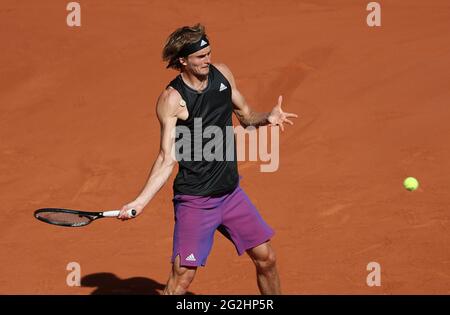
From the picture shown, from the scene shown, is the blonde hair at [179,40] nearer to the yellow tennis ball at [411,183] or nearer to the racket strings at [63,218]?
the racket strings at [63,218]

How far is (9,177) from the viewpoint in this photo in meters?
10.6

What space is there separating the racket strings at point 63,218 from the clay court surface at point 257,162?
4.17 feet

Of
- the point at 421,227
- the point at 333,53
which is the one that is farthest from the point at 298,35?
the point at 421,227

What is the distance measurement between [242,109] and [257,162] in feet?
11.3

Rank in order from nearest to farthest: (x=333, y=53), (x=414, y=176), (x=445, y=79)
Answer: (x=414, y=176)
(x=445, y=79)
(x=333, y=53)

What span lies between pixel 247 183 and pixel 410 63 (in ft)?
11.2

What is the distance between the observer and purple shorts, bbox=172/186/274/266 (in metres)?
6.71

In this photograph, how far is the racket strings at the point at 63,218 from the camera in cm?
702

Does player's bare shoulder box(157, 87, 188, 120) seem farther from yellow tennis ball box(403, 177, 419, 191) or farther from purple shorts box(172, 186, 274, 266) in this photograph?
yellow tennis ball box(403, 177, 419, 191)

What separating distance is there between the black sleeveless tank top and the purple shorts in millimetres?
82

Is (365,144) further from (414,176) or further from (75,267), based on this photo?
(75,267)

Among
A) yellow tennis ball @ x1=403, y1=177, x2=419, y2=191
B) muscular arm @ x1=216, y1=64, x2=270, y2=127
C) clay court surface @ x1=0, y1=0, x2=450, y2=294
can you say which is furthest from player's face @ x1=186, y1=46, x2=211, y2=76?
yellow tennis ball @ x1=403, y1=177, x2=419, y2=191

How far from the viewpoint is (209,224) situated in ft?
22.2

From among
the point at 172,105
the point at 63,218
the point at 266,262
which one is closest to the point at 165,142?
the point at 172,105
